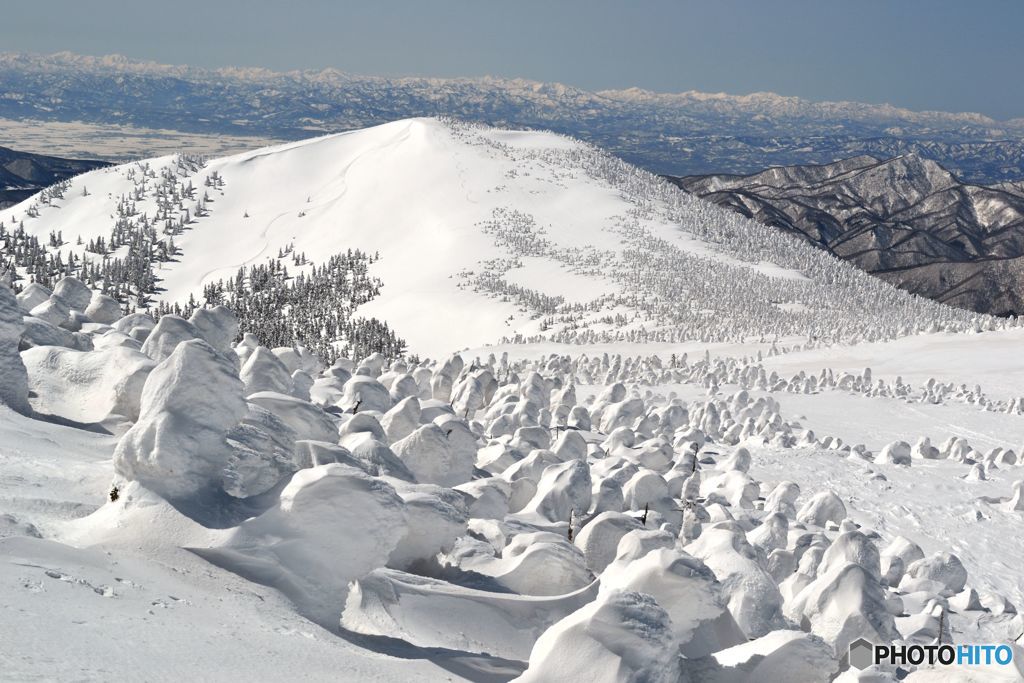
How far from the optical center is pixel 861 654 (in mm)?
13125

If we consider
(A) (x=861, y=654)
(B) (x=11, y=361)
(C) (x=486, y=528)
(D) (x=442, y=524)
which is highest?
(B) (x=11, y=361)

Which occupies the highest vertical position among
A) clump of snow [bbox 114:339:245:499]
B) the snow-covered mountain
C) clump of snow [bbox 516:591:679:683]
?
clump of snow [bbox 114:339:245:499]

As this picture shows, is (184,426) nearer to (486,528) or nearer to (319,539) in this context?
(319,539)

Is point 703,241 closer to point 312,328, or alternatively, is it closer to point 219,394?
point 312,328

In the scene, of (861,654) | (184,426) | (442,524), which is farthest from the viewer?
(861,654)

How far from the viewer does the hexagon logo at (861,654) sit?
12712 mm

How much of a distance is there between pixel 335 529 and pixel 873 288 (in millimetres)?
154392

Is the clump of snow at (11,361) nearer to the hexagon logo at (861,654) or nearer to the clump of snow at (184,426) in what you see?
the clump of snow at (184,426)

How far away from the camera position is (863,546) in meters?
19.0

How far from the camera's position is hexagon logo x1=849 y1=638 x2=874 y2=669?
12712 millimetres

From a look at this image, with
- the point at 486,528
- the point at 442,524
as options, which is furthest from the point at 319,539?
the point at 486,528

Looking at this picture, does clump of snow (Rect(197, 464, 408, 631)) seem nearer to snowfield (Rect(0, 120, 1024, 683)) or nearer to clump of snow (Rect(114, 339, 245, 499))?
snowfield (Rect(0, 120, 1024, 683))

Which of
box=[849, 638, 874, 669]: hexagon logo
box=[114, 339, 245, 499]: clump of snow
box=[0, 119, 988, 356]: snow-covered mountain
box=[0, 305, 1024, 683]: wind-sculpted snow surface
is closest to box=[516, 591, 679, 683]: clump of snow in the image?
box=[0, 305, 1024, 683]: wind-sculpted snow surface

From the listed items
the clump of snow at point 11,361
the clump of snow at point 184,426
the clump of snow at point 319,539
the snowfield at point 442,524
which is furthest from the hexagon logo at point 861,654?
the clump of snow at point 11,361
